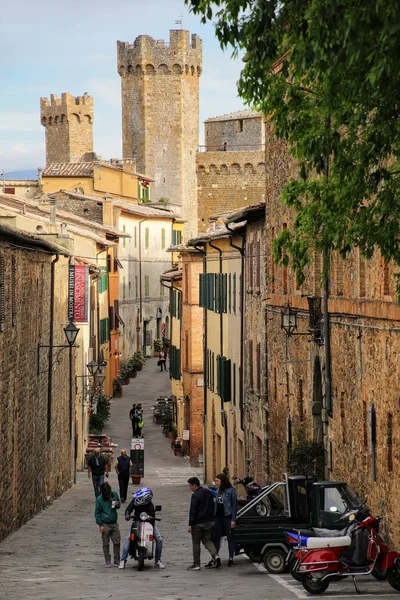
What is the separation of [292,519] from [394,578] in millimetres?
3173

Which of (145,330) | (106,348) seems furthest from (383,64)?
(145,330)

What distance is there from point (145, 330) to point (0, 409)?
6256 cm

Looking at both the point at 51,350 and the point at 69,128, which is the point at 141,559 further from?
the point at 69,128

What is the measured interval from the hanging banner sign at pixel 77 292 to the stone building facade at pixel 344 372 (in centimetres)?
737

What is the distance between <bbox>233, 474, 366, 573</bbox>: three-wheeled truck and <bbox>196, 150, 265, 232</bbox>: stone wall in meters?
80.8

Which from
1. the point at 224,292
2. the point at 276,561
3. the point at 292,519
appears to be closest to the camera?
the point at 276,561

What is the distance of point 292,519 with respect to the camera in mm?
17828

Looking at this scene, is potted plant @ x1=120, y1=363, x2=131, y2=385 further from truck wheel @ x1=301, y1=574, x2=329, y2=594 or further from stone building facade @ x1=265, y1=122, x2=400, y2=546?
truck wheel @ x1=301, y1=574, x2=329, y2=594

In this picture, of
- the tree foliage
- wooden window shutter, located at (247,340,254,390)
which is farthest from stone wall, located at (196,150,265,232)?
the tree foliage

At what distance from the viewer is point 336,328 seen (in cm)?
2075

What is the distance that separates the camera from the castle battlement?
104750 mm

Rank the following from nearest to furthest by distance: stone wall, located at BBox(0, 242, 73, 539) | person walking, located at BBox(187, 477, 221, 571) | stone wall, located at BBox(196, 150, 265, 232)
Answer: person walking, located at BBox(187, 477, 221, 571) < stone wall, located at BBox(0, 242, 73, 539) < stone wall, located at BBox(196, 150, 265, 232)

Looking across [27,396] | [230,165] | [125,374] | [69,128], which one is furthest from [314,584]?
[69,128]

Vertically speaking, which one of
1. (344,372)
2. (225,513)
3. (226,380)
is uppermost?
(344,372)
